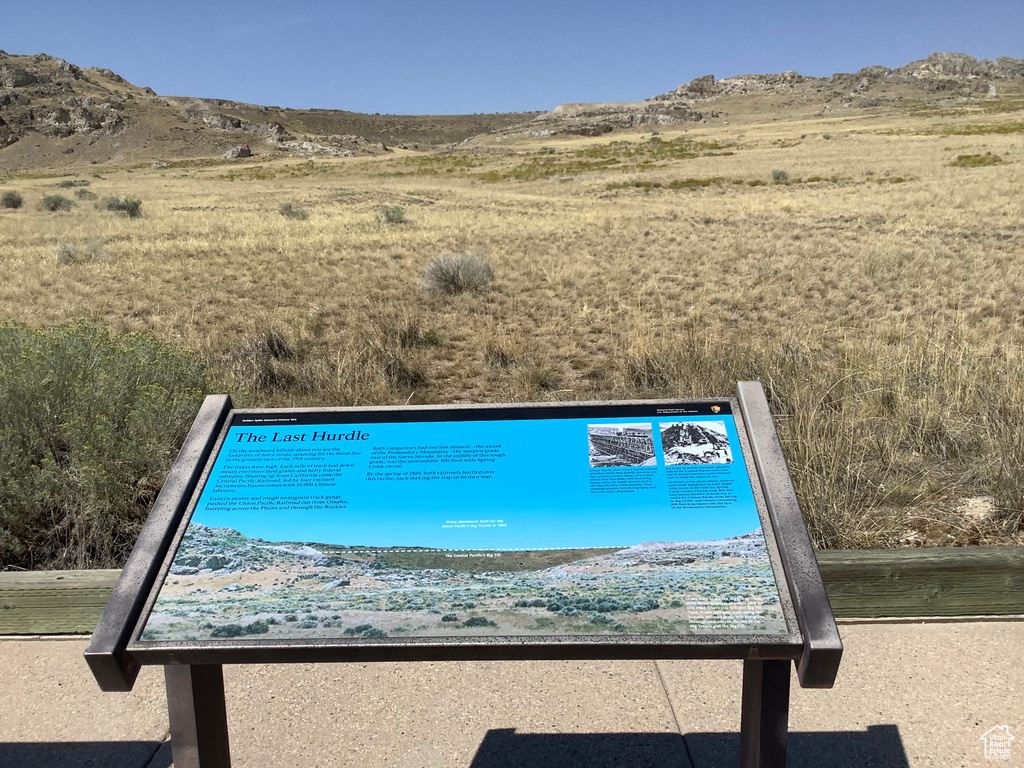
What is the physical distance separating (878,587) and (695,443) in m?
1.52

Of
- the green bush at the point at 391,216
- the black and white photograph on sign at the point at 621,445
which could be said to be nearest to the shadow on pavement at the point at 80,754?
the black and white photograph on sign at the point at 621,445

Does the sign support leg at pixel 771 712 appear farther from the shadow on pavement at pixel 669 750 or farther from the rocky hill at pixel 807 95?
the rocky hill at pixel 807 95

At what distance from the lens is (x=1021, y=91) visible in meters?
106

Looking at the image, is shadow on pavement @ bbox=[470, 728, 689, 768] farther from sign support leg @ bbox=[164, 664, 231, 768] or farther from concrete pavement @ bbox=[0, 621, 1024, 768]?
sign support leg @ bbox=[164, 664, 231, 768]

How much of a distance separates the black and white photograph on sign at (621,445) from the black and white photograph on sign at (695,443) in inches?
2.0

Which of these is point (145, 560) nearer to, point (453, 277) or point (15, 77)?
point (453, 277)

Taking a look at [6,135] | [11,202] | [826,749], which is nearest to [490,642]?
[826,749]

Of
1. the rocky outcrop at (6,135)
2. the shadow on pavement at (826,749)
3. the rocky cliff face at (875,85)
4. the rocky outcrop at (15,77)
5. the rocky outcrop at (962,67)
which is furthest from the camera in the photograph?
the rocky outcrop at (962,67)

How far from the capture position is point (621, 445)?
226 cm

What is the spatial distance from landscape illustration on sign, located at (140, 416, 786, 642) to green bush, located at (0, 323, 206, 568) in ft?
6.29

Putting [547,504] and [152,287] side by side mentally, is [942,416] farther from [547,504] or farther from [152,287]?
[152,287]

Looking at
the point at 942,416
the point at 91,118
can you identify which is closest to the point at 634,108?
the point at 91,118

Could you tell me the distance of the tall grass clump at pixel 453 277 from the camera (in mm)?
10586

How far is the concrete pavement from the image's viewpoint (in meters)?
2.59
